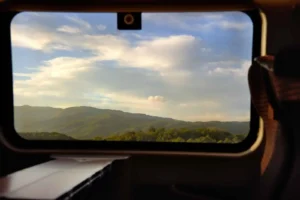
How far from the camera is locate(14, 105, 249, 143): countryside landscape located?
2.82 m

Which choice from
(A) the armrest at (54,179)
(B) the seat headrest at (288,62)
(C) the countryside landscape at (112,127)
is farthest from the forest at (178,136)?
(B) the seat headrest at (288,62)

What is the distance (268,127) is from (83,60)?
1.31m

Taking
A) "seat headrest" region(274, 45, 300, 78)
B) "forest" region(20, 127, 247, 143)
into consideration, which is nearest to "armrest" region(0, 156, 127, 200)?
"forest" region(20, 127, 247, 143)

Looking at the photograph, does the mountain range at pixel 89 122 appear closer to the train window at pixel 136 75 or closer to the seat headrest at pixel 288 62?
the train window at pixel 136 75

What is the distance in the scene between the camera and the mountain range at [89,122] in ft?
9.32

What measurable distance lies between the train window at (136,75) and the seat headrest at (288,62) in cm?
116

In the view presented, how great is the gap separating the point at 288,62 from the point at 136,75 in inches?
55.2

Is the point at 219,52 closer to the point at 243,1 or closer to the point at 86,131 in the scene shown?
the point at 243,1

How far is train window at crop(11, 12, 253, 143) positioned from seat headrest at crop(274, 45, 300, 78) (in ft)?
3.82

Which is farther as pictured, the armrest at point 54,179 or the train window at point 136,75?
the train window at point 136,75

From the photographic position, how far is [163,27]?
2.82 m

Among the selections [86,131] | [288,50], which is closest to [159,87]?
[86,131]

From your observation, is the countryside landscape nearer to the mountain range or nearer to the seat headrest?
the mountain range

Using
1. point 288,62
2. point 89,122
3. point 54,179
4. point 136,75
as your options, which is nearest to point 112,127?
point 89,122
